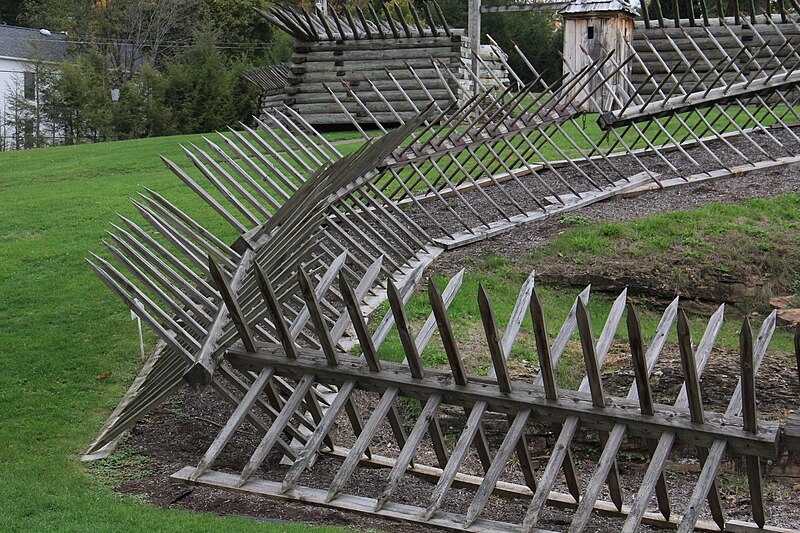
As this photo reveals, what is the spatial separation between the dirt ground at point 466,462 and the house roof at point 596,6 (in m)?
11.9

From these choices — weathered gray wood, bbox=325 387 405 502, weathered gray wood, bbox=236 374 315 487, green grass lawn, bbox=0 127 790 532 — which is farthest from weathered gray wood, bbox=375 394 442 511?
weathered gray wood, bbox=236 374 315 487

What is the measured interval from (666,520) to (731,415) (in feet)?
3.57

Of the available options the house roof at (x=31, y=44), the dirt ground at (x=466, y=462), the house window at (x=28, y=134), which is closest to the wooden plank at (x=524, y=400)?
the dirt ground at (x=466, y=462)

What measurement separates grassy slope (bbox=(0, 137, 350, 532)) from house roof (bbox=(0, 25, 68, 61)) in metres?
19.8

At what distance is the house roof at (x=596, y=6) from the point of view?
739 inches

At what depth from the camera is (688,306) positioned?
9.38 meters

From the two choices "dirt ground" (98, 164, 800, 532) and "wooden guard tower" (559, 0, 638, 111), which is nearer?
"dirt ground" (98, 164, 800, 532)

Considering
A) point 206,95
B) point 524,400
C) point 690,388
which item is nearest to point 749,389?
point 690,388

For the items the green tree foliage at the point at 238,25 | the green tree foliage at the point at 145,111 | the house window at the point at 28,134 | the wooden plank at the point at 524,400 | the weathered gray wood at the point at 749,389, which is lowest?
the house window at the point at 28,134

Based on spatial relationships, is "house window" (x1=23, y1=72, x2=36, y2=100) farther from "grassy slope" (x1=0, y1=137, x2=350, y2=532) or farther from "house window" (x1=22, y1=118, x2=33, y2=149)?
"grassy slope" (x1=0, y1=137, x2=350, y2=532)

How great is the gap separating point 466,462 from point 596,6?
13.8 metres

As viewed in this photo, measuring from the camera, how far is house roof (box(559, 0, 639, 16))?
18.8 meters

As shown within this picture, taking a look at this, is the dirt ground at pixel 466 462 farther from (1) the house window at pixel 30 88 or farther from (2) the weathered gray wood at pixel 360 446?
(1) the house window at pixel 30 88

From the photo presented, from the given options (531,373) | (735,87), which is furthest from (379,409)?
(735,87)
